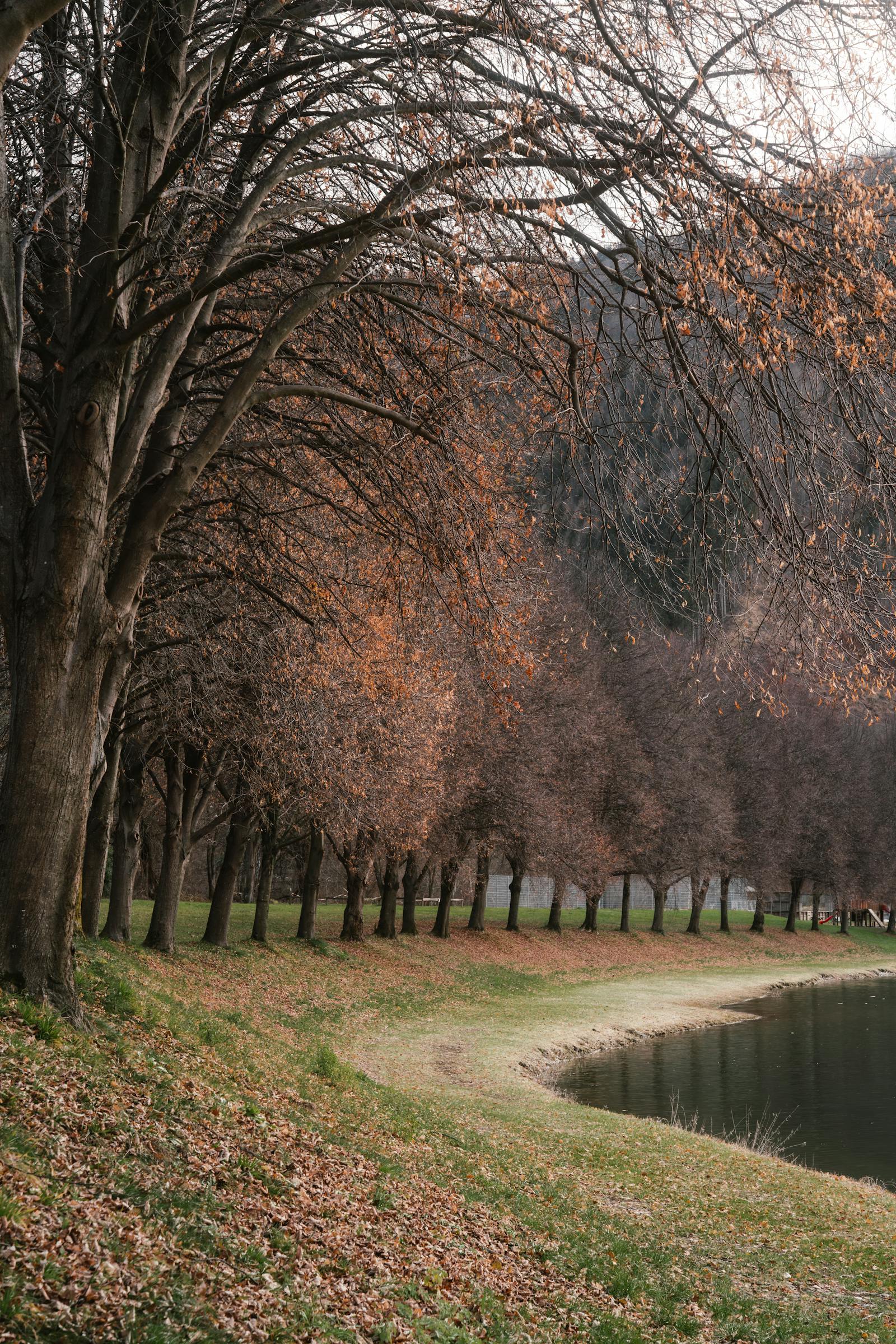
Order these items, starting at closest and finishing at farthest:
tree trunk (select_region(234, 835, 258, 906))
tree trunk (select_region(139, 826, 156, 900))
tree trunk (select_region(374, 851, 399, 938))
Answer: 1. tree trunk (select_region(374, 851, 399, 938))
2. tree trunk (select_region(234, 835, 258, 906))
3. tree trunk (select_region(139, 826, 156, 900))

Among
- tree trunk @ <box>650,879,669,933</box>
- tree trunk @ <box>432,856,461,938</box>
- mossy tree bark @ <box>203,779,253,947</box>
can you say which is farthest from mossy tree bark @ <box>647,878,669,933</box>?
mossy tree bark @ <box>203,779,253,947</box>

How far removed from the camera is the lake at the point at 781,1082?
18938mm

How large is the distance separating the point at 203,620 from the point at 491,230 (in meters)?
8.42

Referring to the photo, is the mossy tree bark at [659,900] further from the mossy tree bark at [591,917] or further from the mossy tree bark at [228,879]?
the mossy tree bark at [228,879]

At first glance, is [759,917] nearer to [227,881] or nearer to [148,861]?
[148,861]

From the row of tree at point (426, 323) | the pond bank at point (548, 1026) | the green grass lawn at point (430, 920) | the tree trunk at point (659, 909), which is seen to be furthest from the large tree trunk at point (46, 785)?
the tree trunk at point (659, 909)

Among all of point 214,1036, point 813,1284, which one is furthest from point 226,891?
point 813,1284

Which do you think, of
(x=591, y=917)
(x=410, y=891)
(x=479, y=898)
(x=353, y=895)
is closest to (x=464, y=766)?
(x=353, y=895)

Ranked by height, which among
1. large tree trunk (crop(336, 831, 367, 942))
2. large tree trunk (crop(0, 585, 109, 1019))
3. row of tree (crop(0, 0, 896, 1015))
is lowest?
large tree trunk (crop(336, 831, 367, 942))

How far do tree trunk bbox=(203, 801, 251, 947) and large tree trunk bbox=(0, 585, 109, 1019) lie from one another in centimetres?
1685

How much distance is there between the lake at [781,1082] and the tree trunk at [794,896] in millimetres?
28776

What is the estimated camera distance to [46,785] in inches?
323

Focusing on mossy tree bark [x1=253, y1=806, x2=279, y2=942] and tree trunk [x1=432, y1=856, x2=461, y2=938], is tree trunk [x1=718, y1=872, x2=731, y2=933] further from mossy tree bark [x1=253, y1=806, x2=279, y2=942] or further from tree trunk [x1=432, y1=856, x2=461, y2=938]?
mossy tree bark [x1=253, y1=806, x2=279, y2=942]

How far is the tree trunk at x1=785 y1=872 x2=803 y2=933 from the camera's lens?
63312mm
